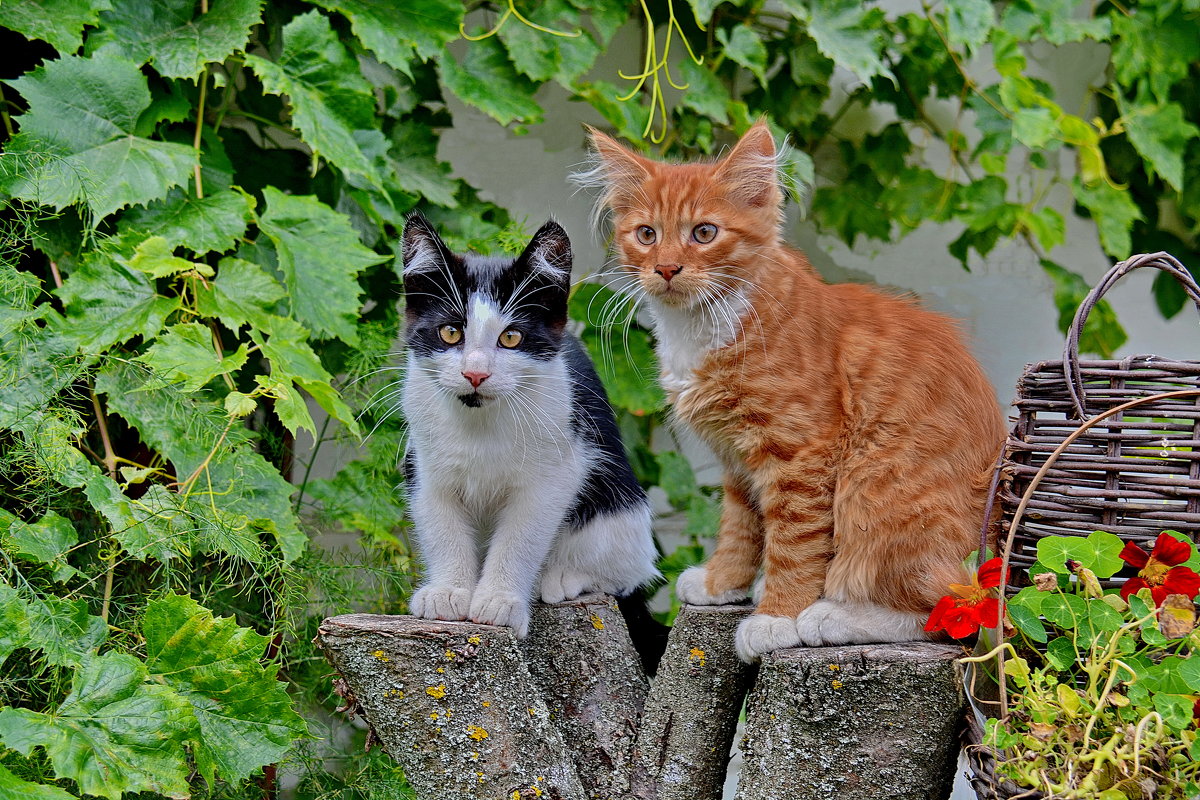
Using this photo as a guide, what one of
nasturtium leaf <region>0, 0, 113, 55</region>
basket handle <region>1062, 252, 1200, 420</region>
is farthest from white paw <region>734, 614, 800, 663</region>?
nasturtium leaf <region>0, 0, 113, 55</region>

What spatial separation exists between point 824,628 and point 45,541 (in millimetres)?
1142

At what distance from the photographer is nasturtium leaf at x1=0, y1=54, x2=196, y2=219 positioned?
1.55 m

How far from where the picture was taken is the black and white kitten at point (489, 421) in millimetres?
1445

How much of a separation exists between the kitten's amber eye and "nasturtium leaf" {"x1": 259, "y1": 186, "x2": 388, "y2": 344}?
0.57 m

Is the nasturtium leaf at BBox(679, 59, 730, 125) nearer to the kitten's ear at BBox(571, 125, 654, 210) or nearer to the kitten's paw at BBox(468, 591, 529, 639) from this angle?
the kitten's ear at BBox(571, 125, 654, 210)

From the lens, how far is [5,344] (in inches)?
58.7

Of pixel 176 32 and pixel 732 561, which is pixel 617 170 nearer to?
pixel 732 561

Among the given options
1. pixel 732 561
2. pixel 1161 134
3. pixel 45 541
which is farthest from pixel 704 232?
pixel 1161 134

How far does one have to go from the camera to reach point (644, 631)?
5.92 ft

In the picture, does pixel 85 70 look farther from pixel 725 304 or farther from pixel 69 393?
pixel 725 304

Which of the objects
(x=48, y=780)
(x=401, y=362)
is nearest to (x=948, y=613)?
(x=401, y=362)

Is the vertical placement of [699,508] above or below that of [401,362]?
below

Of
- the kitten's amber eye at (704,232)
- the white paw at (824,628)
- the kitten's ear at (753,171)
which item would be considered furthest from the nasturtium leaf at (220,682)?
the kitten's ear at (753,171)

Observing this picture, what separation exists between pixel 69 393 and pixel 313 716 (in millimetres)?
803
